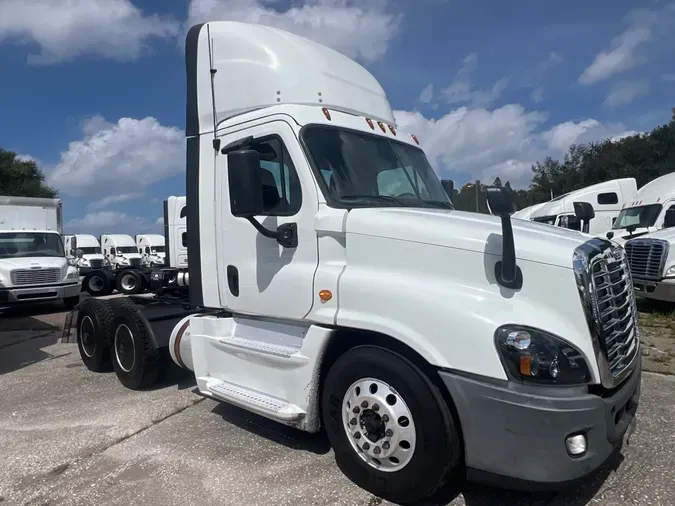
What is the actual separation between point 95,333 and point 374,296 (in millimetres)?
4756

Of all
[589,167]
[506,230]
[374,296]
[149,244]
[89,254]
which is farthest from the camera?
[589,167]

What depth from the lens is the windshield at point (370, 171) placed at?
3.94m

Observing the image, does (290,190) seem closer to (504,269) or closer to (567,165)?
(504,269)

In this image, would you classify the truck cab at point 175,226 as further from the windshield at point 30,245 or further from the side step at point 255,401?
the side step at point 255,401

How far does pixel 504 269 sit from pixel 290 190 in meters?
1.72

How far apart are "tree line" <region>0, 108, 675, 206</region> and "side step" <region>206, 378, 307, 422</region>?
20.2 meters

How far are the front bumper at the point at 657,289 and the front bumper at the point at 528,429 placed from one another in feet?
26.0

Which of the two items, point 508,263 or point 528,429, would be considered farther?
point 508,263

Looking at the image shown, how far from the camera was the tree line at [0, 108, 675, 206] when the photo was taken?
3481cm

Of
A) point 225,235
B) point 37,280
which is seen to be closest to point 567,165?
point 37,280

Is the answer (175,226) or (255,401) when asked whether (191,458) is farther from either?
(175,226)

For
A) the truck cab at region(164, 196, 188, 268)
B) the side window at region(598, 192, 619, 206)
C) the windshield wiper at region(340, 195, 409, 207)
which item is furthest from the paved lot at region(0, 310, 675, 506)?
the side window at region(598, 192, 619, 206)

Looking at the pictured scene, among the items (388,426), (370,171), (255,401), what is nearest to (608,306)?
(388,426)

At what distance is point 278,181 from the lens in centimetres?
404
